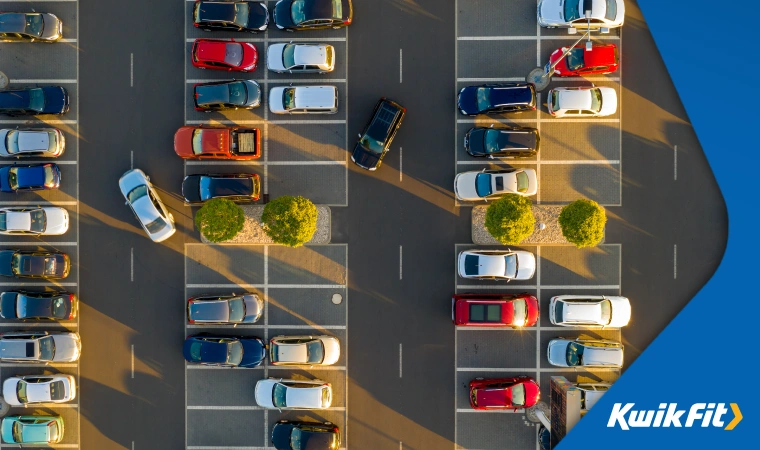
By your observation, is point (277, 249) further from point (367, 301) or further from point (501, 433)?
point (501, 433)

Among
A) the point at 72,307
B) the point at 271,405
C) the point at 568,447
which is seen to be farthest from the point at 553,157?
the point at 72,307

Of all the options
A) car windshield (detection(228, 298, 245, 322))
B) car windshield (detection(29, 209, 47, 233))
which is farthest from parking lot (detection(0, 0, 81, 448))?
car windshield (detection(228, 298, 245, 322))

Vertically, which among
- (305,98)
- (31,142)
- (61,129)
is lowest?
(31,142)

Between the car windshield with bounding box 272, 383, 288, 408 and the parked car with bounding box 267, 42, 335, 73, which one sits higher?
the parked car with bounding box 267, 42, 335, 73

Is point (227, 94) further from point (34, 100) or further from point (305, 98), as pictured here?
point (34, 100)

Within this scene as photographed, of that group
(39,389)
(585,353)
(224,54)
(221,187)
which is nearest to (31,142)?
(221,187)

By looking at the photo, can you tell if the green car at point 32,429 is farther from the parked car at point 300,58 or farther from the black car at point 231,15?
the black car at point 231,15

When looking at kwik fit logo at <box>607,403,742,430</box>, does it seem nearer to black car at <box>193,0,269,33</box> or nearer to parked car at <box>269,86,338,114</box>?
parked car at <box>269,86,338,114</box>
